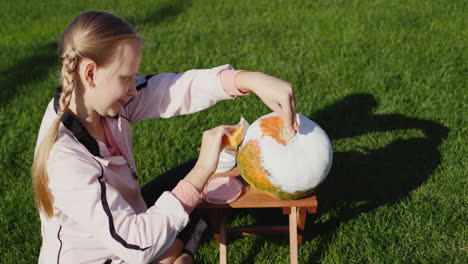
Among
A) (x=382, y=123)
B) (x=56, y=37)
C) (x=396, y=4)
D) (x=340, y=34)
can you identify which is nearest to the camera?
(x=382, y=123)

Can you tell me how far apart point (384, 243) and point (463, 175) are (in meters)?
0.86

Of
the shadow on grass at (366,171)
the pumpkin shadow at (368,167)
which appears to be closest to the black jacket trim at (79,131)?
the shadow on grass at (366,171)

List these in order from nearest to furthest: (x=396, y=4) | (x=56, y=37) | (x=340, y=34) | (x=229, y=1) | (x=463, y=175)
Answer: (x=463, y=175) < (x=340, y=34) < (x=396, y=4) < (x=56, y=37) < (x=229, y=1)

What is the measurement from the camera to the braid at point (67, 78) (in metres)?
2.06

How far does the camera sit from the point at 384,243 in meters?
3.04

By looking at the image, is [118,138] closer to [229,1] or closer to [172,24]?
[172,24]

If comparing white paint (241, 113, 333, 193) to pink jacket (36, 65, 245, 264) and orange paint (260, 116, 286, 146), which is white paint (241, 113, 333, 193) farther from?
pink jacket (36, 65, 245, 264)

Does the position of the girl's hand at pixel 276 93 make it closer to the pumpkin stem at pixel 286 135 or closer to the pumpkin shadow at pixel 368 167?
the pumpkin stem at pixel 286 135

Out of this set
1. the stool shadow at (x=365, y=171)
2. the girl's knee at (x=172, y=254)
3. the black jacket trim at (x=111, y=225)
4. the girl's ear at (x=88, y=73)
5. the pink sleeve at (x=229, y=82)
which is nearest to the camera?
the black jacket trim at (x=111, y=225)

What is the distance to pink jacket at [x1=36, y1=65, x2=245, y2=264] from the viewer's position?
6.70 feet

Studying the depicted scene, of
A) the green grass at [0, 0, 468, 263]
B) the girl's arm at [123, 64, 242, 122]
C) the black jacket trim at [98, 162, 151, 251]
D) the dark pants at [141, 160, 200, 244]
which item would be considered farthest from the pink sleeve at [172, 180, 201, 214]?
the green grass at [0, 0, 468, 263]

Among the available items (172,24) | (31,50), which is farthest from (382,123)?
(31,50)

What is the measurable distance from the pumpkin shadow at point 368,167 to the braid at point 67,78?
1.71 m

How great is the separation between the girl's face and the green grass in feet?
1.96
